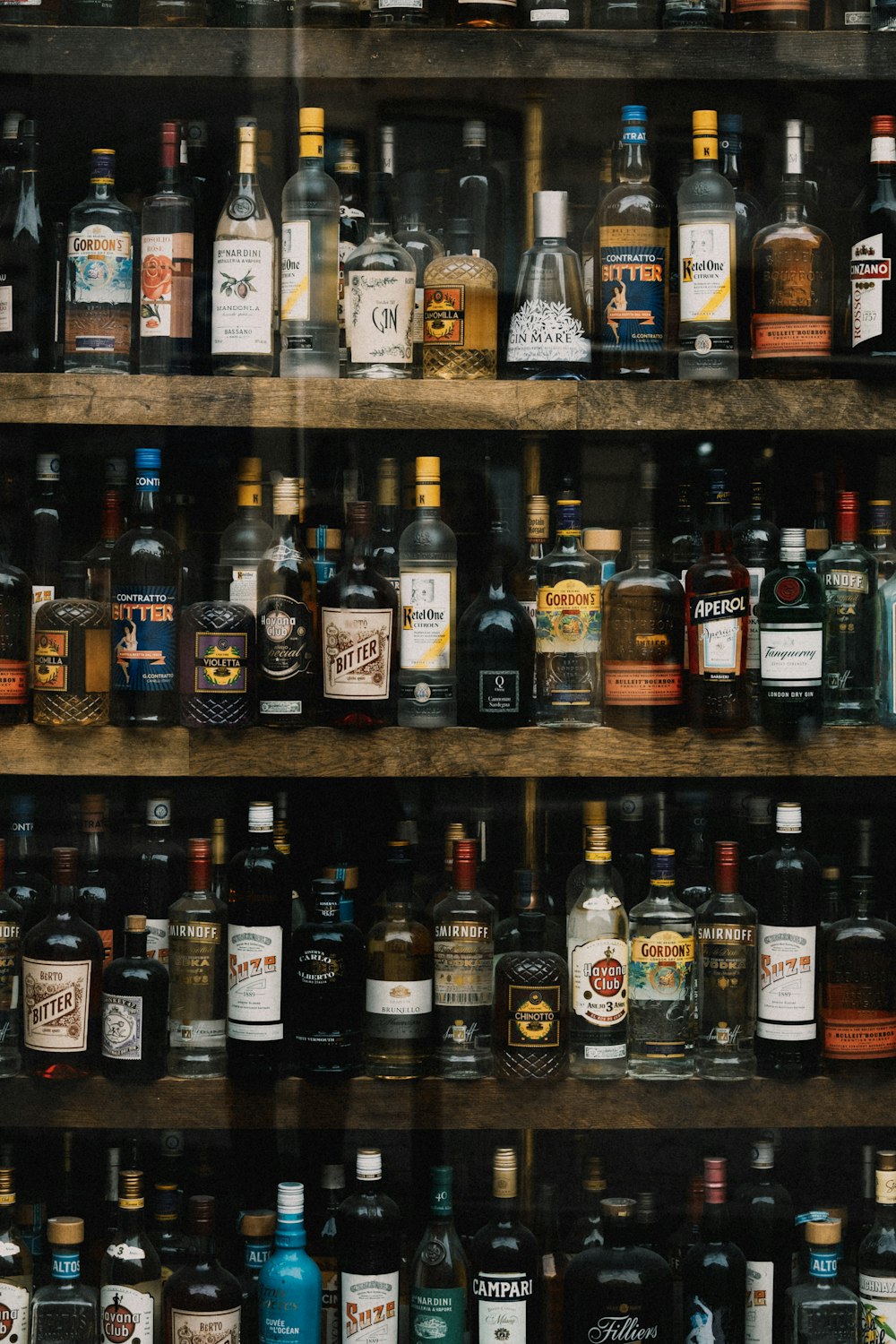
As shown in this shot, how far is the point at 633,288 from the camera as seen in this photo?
1.90 meters

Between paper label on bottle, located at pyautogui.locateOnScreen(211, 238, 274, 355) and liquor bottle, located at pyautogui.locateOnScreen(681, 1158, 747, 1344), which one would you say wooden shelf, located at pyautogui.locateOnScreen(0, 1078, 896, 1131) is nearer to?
liquor bottle, located at pyautogui.locateOnScreen(681, 1158, 747, 1344)

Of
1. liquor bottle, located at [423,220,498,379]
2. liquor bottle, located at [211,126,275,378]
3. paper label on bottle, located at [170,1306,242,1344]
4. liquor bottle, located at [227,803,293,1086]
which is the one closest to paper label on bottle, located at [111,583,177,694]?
liquor bottle, located at [227,803,293,1086]

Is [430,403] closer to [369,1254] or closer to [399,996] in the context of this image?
[399,996]

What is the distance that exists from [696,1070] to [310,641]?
74 cm

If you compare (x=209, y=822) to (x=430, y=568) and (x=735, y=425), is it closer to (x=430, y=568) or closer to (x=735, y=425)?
(x=430, y=568)

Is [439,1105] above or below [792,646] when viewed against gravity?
below

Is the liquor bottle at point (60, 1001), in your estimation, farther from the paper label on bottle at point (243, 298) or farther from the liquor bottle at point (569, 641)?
the paper label on bottle at point (243, 298)

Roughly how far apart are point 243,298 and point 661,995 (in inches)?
41.0

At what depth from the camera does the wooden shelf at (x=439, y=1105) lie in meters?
1.84

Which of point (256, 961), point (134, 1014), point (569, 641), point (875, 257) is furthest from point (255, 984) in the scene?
point (875, 257)

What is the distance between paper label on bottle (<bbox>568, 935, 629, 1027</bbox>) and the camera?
1.87m

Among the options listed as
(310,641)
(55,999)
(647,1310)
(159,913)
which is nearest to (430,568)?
(310,641)

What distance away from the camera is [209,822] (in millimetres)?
2004

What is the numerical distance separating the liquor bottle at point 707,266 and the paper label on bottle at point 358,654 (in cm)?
52
